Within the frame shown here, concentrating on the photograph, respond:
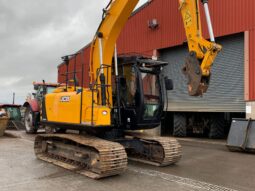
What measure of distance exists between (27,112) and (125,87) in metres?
9.81

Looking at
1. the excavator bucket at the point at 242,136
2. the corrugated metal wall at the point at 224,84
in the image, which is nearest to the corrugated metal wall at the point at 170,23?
the corrugated metal wall at the point at 224,84

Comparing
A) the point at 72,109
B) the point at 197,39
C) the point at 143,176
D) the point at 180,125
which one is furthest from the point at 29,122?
the point at 197,39

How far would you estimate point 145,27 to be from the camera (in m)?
18.0

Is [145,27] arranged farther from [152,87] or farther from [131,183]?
[131,183]

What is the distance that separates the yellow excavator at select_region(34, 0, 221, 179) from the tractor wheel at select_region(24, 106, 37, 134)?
272 inches

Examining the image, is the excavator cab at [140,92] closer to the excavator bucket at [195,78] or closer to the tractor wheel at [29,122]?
the excavator bucket at [195,78]

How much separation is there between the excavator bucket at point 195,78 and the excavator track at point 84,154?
6.40 ft

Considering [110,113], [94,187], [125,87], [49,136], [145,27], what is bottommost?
[94,187]

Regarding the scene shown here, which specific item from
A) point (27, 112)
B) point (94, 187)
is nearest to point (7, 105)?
point (27, 112)

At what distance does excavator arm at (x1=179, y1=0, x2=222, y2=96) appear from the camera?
21.4ft

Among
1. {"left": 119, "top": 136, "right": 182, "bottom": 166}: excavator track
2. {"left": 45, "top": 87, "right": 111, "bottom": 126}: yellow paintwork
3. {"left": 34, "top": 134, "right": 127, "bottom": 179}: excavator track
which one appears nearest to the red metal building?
{"left": 45, "top": 87, "right": 111, "bottom": 126}: yellow paintwork

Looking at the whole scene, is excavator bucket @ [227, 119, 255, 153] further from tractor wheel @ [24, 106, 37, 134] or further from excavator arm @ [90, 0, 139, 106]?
tractor wheel @ [24, 106, 37, 134]

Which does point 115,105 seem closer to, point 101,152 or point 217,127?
point 101,152

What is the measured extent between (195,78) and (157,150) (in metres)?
2.50
